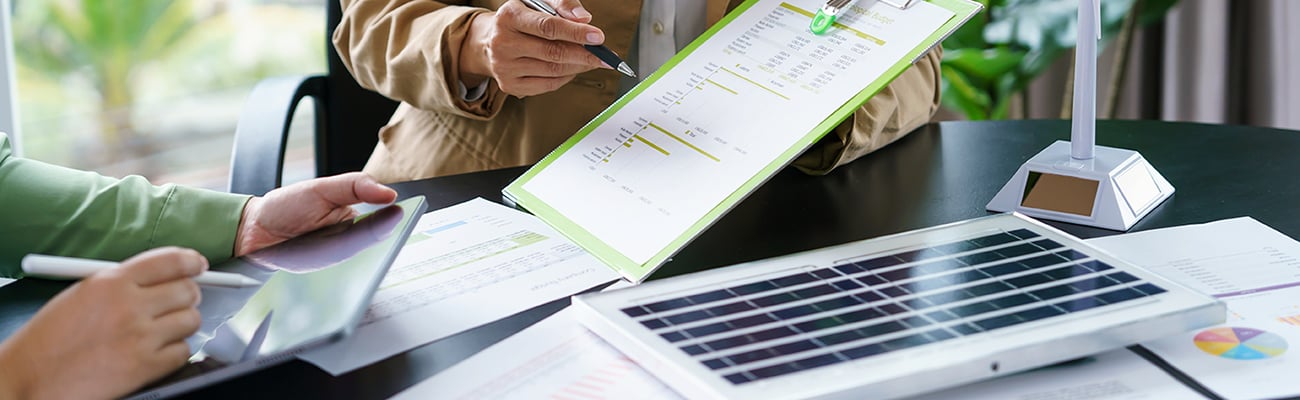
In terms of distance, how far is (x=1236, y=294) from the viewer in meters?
0.78

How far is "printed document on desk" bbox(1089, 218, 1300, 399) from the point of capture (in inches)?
25.5

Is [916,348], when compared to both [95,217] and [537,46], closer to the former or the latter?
[537,46]

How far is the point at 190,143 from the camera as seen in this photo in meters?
2.88

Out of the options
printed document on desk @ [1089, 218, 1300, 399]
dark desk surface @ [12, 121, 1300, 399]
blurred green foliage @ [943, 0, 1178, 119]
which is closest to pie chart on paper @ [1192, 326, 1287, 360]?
printed document on desk @ [1089, 218, 1300, 399]

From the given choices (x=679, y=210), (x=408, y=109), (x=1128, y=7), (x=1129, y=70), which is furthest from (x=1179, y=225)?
(x=1129, y=70)

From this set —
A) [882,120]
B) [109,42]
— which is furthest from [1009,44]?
[109,42]

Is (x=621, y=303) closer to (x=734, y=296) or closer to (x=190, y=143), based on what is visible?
(x=734, y=296)

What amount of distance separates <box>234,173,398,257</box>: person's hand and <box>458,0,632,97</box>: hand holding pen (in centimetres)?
19

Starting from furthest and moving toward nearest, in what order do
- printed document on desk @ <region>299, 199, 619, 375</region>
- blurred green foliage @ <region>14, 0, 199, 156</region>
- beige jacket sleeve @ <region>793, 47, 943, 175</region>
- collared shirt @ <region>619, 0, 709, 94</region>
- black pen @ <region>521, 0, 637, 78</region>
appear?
blurred green foliage @ <region>14, 0, 199, 156</region>, collared shirt @ <region>619, 0, 709, 94</region>, beige jacket sleeve @ <region>793, 47, 943, 175</region>, black pen @ <region>521, 0, 637, 78</region>, printed document on desk @ <region>299, 199, 619, 375</region>

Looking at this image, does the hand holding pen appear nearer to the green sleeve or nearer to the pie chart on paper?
the green sleeve

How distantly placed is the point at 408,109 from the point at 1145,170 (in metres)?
0.80

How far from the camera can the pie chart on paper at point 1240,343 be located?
0.67 meters

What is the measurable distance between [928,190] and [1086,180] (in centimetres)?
15

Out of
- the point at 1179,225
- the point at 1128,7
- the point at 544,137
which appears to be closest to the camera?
the point at 1179,225
